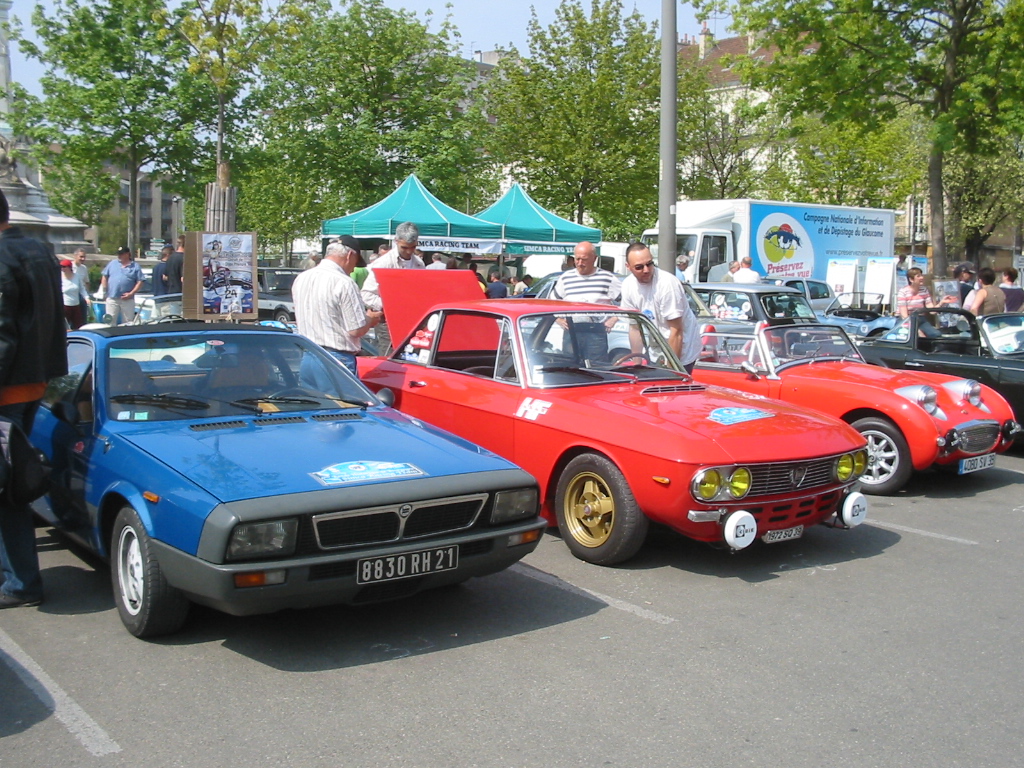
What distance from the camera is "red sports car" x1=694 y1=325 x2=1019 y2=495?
25.7 ft

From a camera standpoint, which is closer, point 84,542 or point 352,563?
point 352,563

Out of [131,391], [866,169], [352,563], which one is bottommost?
[352,563]

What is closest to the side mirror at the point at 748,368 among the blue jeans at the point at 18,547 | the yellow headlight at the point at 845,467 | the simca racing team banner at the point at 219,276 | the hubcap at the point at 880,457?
the hubcap at the point at 880,457

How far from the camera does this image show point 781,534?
5719 millimetres

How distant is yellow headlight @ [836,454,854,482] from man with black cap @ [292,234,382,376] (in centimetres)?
367

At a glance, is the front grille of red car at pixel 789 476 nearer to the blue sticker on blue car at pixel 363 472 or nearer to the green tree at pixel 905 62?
the blue sticker on blue car at pixel 363 472

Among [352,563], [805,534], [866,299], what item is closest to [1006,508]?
[805,534]

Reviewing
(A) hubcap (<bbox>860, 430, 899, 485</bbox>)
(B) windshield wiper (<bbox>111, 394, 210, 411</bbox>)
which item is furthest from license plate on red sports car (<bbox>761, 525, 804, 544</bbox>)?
(B) windshield wiper (<bbox>111, 394, 210, 411</bbox>)

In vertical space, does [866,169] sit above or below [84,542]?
above

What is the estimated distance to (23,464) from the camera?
4688mm

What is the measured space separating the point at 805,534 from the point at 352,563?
12.0 ft

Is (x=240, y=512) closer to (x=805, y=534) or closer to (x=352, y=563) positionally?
(x=352, y=563)

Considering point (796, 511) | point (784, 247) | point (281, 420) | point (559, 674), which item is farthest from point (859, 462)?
point (784, 247)

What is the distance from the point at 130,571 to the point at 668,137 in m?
9.27
